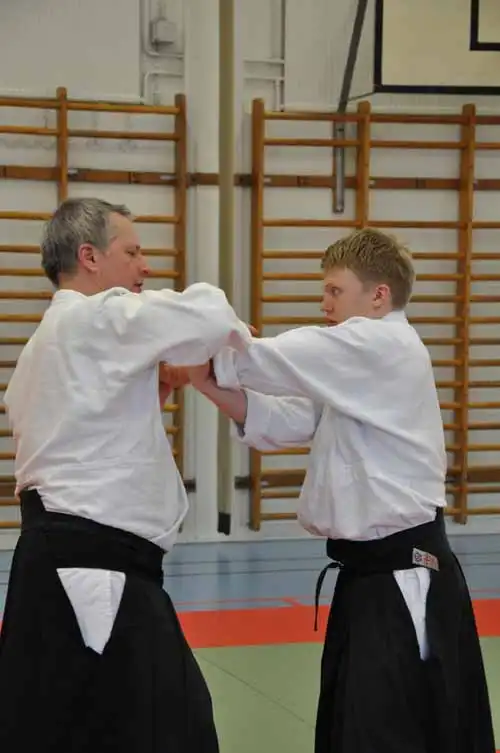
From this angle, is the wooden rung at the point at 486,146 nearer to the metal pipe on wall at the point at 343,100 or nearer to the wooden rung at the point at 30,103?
the metal pipe on wall at the point at 343,100

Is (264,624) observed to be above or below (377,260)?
below

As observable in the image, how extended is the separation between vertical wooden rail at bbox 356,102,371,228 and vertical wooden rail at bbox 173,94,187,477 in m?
1.36

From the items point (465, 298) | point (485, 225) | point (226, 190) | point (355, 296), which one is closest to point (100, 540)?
point (355, 296)

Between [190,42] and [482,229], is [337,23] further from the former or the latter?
[482,229]

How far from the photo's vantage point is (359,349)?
2.69 m

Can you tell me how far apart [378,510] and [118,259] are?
3.04ft

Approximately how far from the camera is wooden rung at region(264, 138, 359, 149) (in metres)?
7.82

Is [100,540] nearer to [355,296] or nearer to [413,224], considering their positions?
[355,296]

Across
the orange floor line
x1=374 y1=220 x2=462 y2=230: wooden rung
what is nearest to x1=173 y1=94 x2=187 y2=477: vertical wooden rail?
x1=374 y1=220 x2=462 y2=230: wooden rung

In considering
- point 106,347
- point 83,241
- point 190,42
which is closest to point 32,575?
point 106,347

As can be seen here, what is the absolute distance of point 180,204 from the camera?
25.5ft

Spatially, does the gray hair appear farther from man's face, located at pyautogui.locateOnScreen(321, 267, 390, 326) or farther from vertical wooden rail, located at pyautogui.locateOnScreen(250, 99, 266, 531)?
vertical wooden rail, located at pyautogui.locateOnScreen(250, 99, 266, 531)

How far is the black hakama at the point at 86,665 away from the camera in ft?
7.82

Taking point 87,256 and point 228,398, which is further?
point 228,398
